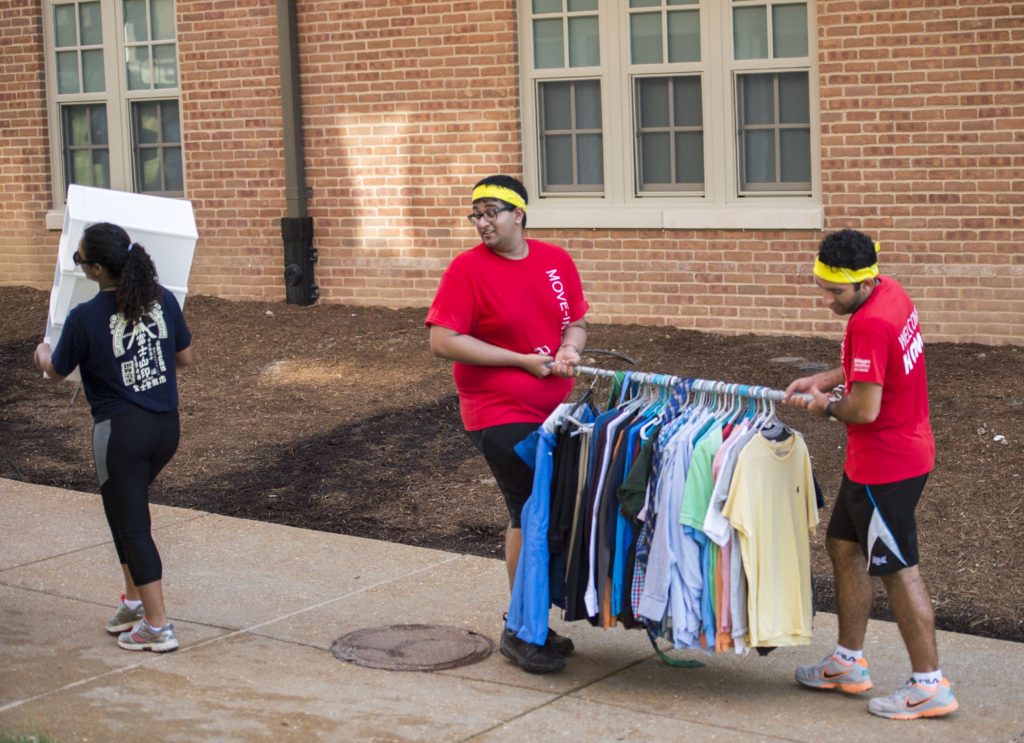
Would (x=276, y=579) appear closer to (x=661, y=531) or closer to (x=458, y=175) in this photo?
(x=661, y=531)

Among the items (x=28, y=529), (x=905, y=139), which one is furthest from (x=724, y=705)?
(x=905, y=139)

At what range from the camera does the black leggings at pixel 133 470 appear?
575cm

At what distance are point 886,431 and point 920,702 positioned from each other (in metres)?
0.91

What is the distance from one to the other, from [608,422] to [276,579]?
2.23 meters

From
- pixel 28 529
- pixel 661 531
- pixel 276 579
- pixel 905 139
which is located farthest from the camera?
pixel 905 139

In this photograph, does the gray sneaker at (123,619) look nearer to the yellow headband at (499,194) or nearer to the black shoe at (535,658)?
the black shoe at (535,658)

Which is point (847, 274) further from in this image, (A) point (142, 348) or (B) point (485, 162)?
(B) point (485, 162)

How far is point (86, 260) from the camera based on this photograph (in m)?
5.71

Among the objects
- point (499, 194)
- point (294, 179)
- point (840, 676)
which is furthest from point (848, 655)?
point (294, 179)

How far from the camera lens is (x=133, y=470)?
5.79 metres

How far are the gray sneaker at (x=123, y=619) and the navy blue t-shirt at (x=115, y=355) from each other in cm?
86

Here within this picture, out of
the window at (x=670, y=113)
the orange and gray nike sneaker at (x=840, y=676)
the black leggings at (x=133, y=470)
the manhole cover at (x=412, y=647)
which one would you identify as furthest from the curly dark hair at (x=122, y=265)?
the window at (x=670, y=113)

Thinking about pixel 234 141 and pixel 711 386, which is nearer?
pixel 711 386

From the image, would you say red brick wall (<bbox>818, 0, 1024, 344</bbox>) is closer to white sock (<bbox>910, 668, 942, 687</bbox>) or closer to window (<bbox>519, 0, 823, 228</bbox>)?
window (<bbox>519, 0, 823, 228</bbox>)
